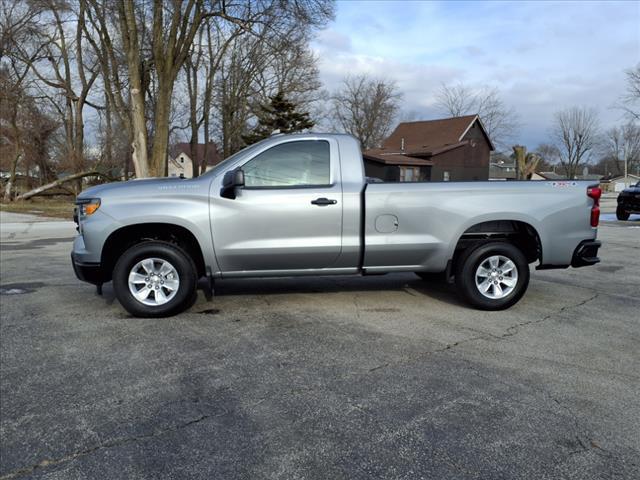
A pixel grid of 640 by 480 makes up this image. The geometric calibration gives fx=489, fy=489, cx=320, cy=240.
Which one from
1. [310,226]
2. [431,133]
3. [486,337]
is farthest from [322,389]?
[431,133]

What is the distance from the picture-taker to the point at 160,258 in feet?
16.8

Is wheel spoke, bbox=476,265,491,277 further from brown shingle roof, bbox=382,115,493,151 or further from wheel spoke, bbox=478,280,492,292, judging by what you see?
brown shingle roof, bbox=382,115,493,151

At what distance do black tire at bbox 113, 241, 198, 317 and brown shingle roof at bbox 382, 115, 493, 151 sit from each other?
132ft

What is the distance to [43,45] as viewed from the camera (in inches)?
1190

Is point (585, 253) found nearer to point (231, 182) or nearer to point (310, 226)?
point (310, 226)

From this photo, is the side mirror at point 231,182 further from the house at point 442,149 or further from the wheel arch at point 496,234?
the house at point 442,149

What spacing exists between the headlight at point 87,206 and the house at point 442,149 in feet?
115

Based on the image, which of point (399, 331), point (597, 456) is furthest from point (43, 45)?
point (597, 456)

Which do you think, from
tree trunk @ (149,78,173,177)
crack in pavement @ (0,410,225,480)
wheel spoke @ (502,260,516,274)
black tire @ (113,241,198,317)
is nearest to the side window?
black tire @ (113,241,198,317)

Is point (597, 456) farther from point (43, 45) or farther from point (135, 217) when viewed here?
point (43, 45)

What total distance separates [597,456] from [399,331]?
2.24 metres

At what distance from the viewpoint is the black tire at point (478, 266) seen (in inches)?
212

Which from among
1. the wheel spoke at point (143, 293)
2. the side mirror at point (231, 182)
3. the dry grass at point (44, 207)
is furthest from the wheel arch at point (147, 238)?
the dry grass at point (44, 207)

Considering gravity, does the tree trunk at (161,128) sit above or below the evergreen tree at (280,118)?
below
